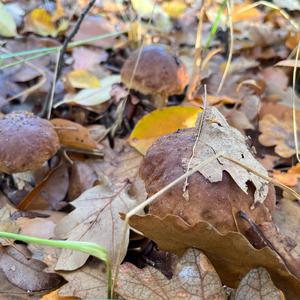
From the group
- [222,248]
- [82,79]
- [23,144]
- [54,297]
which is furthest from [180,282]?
[82,79]

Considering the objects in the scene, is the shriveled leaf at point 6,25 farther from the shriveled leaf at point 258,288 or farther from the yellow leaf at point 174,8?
the shriveled leaf at point 258,288

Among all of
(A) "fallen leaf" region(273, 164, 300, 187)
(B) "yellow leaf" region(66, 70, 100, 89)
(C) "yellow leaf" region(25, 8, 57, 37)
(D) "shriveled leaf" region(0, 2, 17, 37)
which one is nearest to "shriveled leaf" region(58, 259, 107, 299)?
(A) "fallen leaf" region(273, 164, 300, 187)

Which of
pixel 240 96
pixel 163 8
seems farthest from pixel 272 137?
pixel 163 8

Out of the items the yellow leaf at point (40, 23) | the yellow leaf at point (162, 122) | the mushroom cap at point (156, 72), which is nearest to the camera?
the yellow leaf at point (162, 122)

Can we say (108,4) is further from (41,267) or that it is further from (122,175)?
(41,267)

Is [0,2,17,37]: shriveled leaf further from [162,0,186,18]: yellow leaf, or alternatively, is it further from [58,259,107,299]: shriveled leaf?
[58,259,107,299]: shriveled leaf

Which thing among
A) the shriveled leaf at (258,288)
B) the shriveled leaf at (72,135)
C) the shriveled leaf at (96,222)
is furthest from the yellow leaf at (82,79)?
the shriveled leaf at (258,288)

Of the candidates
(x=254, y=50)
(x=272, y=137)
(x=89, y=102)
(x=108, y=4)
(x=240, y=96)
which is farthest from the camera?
(x=108, y=4)
